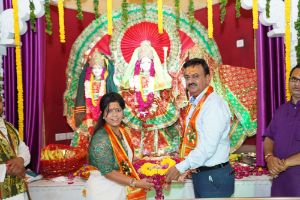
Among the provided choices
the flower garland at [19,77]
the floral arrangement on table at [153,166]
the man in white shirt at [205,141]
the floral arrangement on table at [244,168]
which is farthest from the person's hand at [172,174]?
the flower garland at [19,77]

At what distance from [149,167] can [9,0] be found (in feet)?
8.07

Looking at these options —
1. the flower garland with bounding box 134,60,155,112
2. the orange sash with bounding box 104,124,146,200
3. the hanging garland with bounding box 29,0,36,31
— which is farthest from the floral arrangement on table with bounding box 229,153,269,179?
the hanging garland with bounding box 29,0,36,31

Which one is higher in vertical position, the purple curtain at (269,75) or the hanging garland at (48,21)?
the hanging garland at (48,21)

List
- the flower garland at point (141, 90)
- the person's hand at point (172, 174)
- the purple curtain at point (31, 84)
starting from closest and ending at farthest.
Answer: the person's hand at point (172, 174) < the purple curtain at point (31, 84) < the flower garland at point (141, 90)

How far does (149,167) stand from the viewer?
420 cm

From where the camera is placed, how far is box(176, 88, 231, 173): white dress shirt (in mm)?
2553

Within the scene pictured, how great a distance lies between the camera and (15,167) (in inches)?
110

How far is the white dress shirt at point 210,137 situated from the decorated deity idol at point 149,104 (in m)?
2.69

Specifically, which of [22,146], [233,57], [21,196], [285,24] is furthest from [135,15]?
[21,196]

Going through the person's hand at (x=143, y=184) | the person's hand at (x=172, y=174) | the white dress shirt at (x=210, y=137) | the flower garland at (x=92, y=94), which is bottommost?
the person's hand at (x=143, y=184)

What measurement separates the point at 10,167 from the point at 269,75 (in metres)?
2.94

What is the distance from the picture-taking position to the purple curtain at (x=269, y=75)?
4.27 meters

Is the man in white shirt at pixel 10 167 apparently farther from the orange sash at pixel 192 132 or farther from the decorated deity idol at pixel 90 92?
the decorated deity idol at pixel 90 92

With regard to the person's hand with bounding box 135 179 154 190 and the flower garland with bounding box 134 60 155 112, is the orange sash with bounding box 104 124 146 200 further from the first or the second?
the flower garland with bounding box 134 60 155 112
